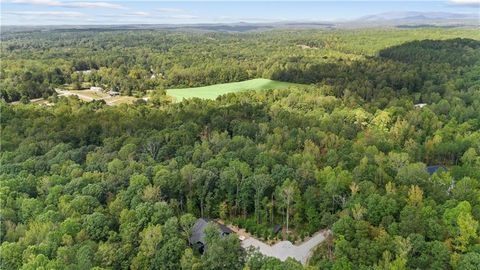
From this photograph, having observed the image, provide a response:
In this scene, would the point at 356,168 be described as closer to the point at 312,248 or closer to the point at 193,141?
the point at 312,248

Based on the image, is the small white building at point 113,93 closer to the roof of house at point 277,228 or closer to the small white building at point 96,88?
the small white building at point 96,88

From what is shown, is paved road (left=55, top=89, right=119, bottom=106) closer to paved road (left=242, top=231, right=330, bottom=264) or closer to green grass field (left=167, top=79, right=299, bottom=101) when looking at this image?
green grass field (left=167, top=79, right=299, bottom=101)

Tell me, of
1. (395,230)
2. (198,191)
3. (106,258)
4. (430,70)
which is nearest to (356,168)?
(395,230)

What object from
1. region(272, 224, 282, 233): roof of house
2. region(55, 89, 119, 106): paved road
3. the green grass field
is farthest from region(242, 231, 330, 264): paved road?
region(55, 89, 119, 106): paved road

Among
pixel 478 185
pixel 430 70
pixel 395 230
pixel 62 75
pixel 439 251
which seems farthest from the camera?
pixel 62 75

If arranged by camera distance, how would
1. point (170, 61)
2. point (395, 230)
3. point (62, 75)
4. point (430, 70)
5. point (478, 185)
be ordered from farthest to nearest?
1. point (170, 61)
2. point (62, 75)
3. point (430, 70)
4. point (478, 185)
5. point (395, 230)

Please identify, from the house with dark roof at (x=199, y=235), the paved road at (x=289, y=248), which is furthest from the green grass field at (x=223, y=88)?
the paved road at (x=289, y=248)

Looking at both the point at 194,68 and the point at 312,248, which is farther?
the point at 194,68

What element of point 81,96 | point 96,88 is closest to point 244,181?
point 81,96
